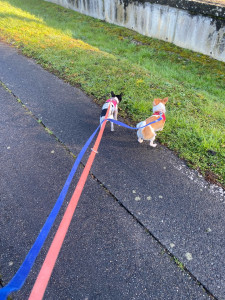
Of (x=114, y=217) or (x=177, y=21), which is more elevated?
(x=177, y=21)

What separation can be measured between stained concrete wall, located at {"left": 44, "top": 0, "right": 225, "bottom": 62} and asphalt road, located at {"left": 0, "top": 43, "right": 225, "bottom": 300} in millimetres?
5126

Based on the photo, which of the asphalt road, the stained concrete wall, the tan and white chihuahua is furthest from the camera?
the stained concrete wall

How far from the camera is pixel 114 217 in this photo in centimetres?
234

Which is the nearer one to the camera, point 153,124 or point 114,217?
point 114,217

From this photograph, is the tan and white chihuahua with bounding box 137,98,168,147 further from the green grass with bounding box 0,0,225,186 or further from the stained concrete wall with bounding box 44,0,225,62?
the stained concrete wall with bounding box 44,0,225,62

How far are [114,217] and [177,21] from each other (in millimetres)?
7293

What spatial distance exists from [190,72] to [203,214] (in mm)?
5106

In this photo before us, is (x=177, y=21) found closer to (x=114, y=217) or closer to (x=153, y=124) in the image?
(x=153, y=124)

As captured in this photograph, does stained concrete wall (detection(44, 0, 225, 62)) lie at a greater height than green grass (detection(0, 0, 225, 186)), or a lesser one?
greater

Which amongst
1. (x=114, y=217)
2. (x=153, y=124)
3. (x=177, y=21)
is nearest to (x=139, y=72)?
(x=153, y=124)

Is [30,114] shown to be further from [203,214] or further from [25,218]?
[203,214]

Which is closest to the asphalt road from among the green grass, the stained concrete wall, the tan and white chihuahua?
the tan and white chihuahua

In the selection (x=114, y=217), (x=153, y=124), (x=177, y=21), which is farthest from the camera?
(x=177, y=21)

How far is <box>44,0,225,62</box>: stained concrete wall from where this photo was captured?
623 cm
